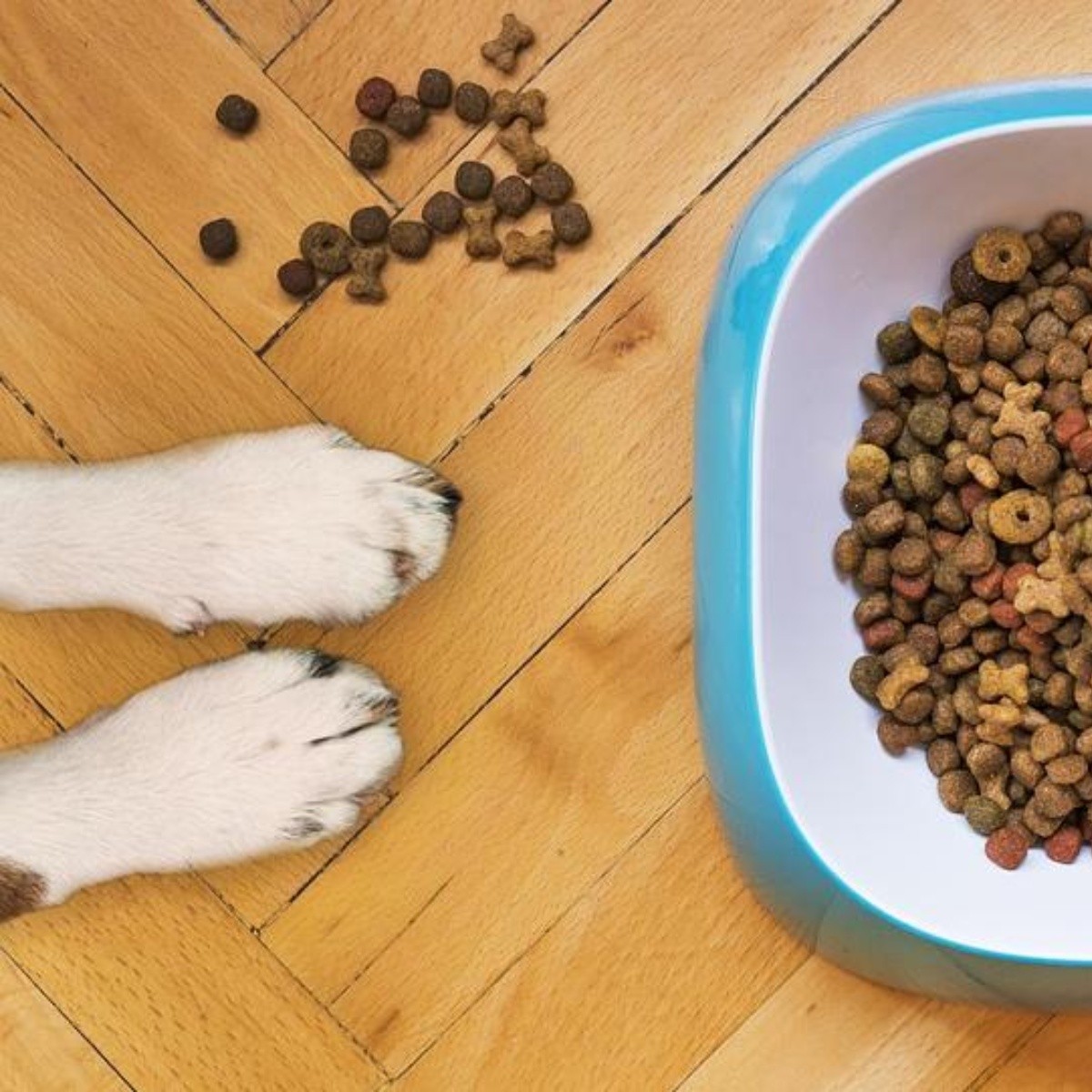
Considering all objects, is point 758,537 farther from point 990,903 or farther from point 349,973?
point 349,973

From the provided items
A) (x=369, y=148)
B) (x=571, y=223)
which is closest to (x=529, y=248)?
(x=571, y=223)

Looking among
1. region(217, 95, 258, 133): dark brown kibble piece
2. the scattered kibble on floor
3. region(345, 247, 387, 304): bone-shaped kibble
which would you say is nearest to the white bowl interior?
the scattered kibble on floor

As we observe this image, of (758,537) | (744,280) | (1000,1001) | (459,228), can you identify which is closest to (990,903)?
(1000,1001)

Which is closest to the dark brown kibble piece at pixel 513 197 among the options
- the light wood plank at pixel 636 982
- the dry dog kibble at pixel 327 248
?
the dry dog kibble at pixel 327 248

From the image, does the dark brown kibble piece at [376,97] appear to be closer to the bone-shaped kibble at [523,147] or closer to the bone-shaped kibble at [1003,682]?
the bone-shaped kibble at [523,147]

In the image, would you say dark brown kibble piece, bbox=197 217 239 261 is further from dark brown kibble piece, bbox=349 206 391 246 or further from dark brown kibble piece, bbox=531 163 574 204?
dark brown kibble piece, bbox=531 163 574 204

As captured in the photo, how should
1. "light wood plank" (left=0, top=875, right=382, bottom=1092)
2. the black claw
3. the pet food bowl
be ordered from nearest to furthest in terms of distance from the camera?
the pet food bowl → the black claw → "light wood plank" (left=0, top=875, right=382, bottom=1092)
